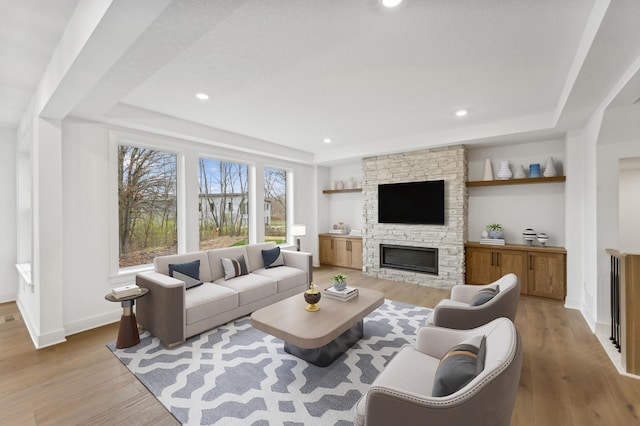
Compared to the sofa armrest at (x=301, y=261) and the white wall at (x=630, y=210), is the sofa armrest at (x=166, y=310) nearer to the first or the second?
the sofa armrest at (x=301, y=261)

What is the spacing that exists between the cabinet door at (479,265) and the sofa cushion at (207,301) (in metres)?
3.98

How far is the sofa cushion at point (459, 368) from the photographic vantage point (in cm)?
125

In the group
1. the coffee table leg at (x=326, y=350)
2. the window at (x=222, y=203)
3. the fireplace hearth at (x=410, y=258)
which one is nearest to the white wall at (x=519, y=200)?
the fireplace hearth at (x=410, y=258)

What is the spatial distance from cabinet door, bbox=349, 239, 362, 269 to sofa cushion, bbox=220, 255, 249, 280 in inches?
114

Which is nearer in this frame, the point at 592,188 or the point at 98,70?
the point at 98,70

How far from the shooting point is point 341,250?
6555 mm

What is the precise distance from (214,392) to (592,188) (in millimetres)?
4694

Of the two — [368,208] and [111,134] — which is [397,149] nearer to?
[368,208]

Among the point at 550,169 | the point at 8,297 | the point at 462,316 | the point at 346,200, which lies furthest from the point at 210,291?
the point at 550,169

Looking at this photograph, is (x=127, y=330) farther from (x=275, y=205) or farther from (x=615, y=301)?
(x=615, y=301)

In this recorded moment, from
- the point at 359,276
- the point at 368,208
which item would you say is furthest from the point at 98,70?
the point at 359,276

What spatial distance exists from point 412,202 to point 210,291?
3833mm

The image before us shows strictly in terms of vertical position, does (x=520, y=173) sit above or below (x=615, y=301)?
above

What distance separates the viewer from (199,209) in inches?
181
